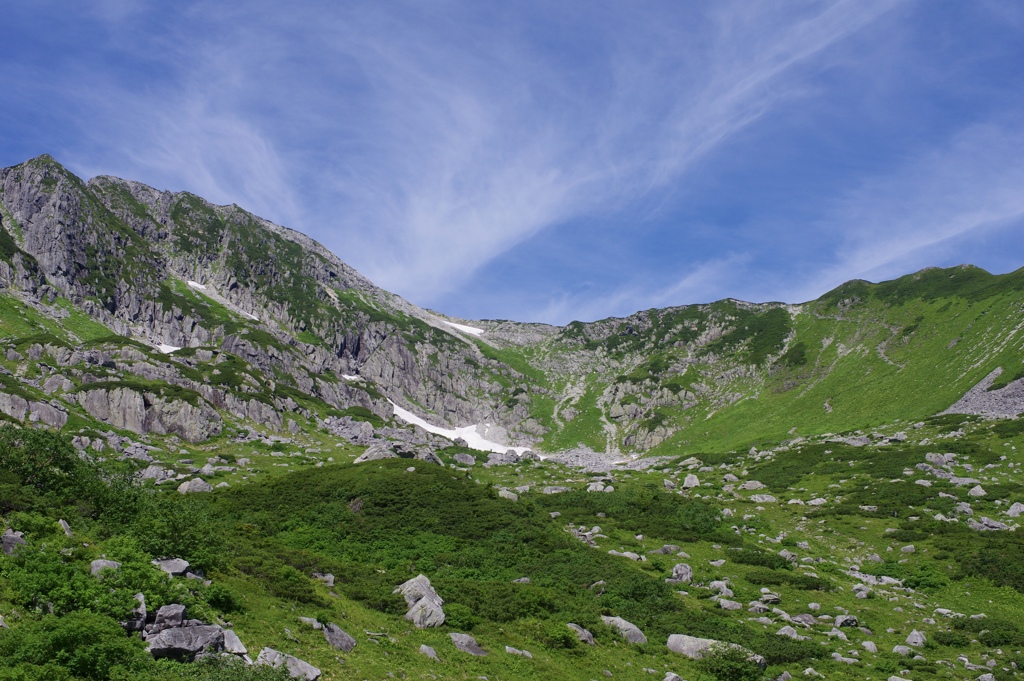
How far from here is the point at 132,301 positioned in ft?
594

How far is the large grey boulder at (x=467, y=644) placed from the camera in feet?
70.4

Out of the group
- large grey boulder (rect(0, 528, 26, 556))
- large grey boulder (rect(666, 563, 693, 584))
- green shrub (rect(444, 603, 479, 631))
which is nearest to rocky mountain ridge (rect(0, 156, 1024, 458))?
large grey boulder (rect(0, 528, 26, 556))

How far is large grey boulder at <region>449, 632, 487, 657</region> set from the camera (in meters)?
21.5

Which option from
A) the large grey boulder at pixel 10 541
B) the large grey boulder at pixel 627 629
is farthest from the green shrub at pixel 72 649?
the large grey boulder at pixel 627 629

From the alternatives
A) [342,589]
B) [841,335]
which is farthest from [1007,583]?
[841,335]

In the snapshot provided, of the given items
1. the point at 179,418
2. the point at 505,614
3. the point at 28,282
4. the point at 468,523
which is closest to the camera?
the point at 505,614

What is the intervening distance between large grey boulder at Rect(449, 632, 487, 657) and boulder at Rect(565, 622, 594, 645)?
471 cm

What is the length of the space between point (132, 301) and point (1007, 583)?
21046 centimetres

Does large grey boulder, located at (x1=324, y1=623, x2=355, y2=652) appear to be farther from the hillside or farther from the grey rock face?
the grey rock face

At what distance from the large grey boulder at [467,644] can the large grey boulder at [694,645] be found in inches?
369

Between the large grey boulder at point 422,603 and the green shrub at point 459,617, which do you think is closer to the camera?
the large grey boulder at point 422,603

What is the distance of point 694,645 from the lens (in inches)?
1005

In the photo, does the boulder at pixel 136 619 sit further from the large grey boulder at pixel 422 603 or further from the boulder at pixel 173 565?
the large grey boulder at pixel 422 603

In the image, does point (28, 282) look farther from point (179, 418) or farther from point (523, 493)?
point (523, 493)
